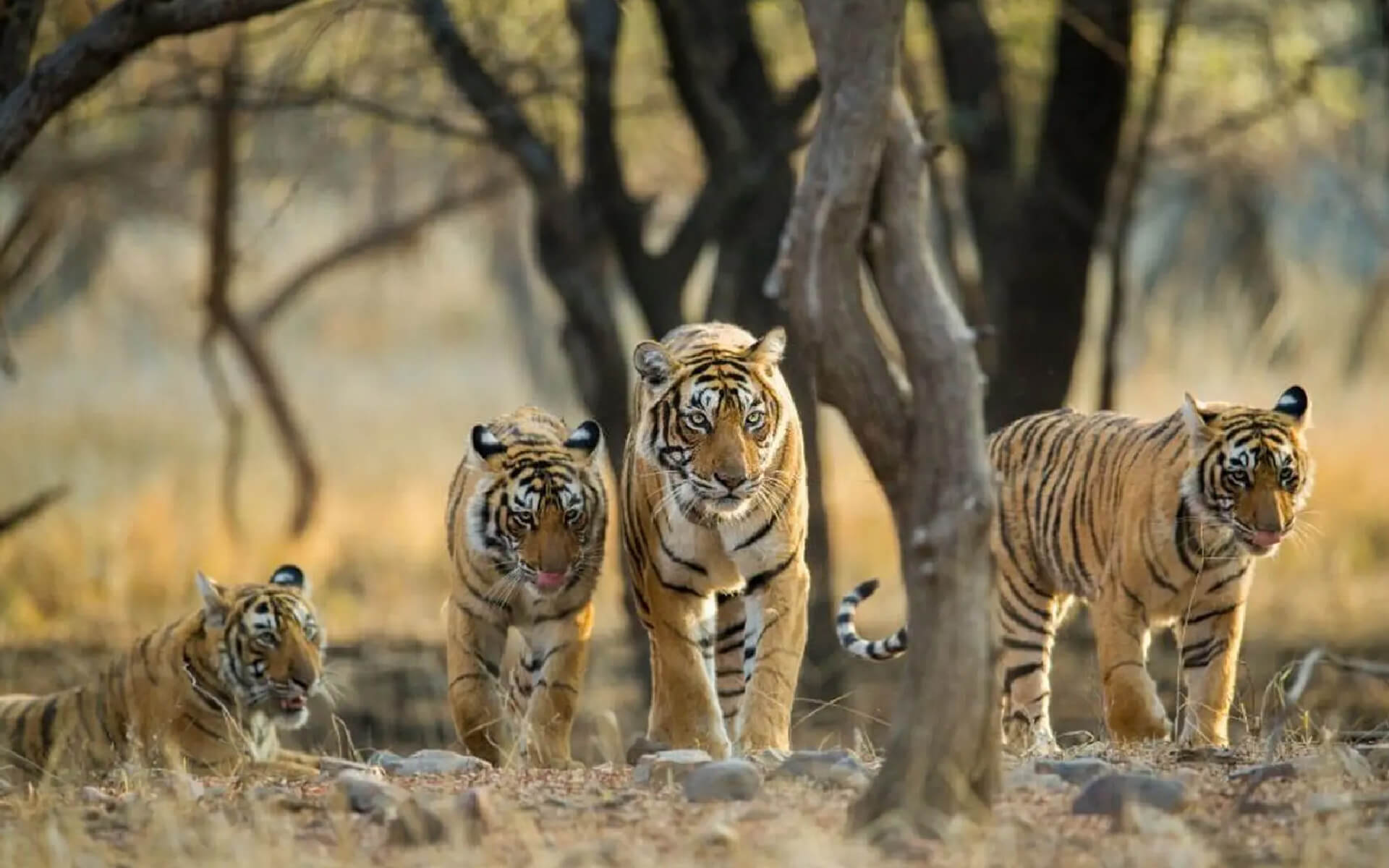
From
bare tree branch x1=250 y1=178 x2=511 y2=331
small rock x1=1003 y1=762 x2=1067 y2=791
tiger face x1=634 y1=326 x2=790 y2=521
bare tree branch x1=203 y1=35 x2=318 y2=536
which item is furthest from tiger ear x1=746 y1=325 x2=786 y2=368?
bare tree branch x1=250 y1=178 x2=511 y2=331

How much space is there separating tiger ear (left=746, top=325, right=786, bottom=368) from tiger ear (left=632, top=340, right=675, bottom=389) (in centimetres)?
24

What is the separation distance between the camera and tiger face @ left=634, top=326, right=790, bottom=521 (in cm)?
645

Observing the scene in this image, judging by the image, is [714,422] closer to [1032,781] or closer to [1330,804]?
[1032,781]

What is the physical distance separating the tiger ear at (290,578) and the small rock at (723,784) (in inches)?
110

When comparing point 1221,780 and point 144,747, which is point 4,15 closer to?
point 144,747

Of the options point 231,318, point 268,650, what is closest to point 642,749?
point 268,650

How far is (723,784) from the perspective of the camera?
518cm

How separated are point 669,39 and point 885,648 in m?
4.13

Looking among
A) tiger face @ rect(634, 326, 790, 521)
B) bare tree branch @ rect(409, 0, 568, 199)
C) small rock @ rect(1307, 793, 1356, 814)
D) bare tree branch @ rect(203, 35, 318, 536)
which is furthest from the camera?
bare tree branch @ rect(203, 35, 318, 536)

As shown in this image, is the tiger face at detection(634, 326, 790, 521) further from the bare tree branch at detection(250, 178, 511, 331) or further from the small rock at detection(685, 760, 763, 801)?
the bare tree branch at detection(250, 178, 511, 331)

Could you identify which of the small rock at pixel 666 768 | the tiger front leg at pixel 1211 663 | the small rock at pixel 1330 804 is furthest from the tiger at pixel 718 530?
the small rock at pixel 1330 804

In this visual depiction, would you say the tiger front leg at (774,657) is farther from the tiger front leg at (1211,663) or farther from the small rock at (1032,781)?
the small rock at (1032,781)

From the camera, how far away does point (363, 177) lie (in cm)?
2309

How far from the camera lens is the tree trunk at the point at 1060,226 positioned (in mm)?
11109
